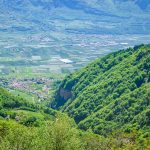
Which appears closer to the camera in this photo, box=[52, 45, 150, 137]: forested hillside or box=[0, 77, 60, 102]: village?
box=[52, 45, 150, 137]: forested hillside

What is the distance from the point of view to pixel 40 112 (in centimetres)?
9962

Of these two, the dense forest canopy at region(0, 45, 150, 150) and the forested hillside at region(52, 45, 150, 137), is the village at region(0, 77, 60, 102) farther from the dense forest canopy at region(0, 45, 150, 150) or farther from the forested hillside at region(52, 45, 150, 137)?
the dense forest canopy at region(0, 45, 150, 150)

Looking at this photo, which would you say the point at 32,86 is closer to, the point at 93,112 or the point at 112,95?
the point at 112,95

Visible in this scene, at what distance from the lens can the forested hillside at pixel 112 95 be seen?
285ft

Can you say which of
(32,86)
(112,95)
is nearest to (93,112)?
(112,95)

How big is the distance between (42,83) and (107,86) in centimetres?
8231

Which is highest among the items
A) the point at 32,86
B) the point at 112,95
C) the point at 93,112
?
the point at 112,95

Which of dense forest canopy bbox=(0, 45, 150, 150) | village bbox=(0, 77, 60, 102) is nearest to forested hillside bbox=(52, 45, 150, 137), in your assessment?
dense forest canopy bbox=(0, 45, 150, 150)

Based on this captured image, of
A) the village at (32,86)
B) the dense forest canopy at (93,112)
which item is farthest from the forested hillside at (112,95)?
the village at (32,86)

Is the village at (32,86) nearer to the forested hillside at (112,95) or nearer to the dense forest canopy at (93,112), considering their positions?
the forested hillside at (112,95)

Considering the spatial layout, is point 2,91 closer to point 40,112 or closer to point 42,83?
point 40,112

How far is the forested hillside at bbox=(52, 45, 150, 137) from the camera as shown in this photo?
87000mm

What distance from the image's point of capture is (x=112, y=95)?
103 metres

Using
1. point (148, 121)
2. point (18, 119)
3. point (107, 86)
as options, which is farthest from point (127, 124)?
point (107, 86)
